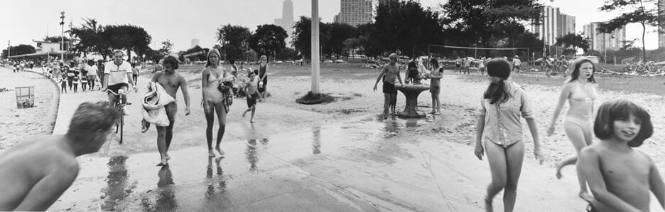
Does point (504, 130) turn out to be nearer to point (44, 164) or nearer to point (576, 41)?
point (44, 164)

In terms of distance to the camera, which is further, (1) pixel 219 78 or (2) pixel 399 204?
(1) pixel 219 78

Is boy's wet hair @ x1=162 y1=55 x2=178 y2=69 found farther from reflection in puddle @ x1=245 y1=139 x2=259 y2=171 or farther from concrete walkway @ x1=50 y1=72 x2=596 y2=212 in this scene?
reflection in puddle @ x1=245 y1=139 x2=259 y2=171

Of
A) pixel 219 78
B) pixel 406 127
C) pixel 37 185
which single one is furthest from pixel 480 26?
pixel 37 185

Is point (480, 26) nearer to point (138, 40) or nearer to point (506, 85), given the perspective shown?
Result: point (506, 85)

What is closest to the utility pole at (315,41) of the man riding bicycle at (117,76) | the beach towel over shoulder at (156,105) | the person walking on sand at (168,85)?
the man riding bicycle at (117,76)

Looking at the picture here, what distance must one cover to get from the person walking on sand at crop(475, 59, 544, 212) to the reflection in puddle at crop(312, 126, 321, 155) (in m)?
3.66

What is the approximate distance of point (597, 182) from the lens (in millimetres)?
2332

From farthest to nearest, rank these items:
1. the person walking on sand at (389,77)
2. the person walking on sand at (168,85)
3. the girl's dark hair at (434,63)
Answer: the girl's dark hair at (434,63) < the person walking on sand at (389,77) < the person walking on sand at (168,85)

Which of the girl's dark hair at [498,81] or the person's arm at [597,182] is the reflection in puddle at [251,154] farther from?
the person's arm at [597,182]

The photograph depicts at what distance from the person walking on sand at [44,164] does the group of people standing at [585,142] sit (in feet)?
8.67

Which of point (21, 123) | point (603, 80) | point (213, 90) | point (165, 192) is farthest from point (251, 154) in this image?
point (603, 80)

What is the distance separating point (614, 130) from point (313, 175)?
393cm

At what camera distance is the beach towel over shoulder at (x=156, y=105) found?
6117mm

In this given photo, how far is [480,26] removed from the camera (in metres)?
55.3
